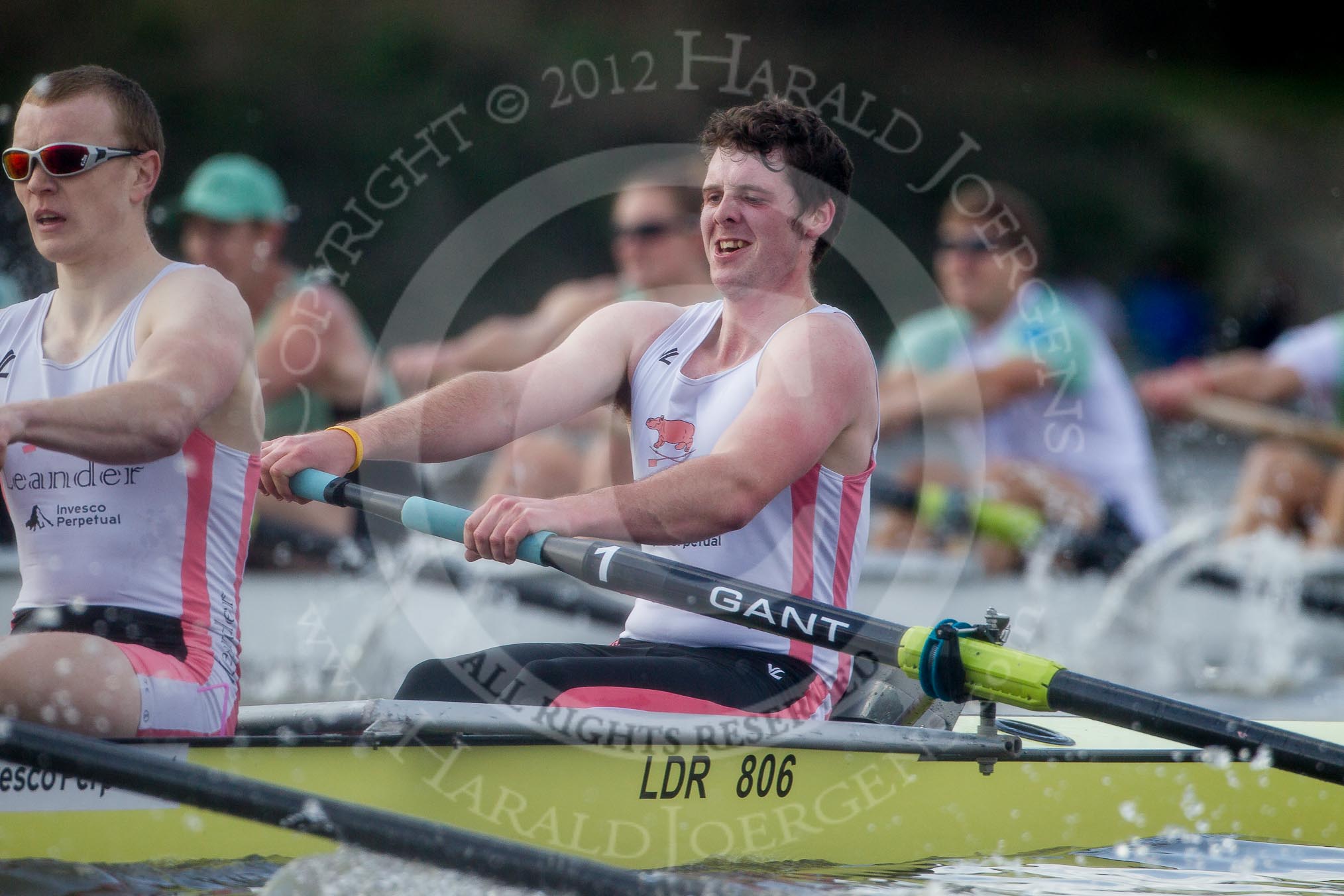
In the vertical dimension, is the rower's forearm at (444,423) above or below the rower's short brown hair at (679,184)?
below

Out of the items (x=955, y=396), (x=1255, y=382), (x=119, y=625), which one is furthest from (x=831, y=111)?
(x=119, y=625)

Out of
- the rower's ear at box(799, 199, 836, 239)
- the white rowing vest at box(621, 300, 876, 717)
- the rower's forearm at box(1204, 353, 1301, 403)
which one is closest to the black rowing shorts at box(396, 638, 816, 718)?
the white rowing vest at box(621, 300, 876, 717)

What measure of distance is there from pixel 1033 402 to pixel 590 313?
2.15 metres

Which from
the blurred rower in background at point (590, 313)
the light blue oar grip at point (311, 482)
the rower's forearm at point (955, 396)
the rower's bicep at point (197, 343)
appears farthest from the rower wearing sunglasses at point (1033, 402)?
the rower's bicep at point (197, 343)

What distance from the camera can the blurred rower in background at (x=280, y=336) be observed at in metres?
5.27

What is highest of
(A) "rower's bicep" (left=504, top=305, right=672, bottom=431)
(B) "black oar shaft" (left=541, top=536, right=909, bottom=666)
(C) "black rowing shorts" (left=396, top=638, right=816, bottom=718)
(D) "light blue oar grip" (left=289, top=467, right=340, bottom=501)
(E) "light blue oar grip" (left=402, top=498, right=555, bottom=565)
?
(A) "rower's bicep" (left=504, top=305, right=672, bottom=431)

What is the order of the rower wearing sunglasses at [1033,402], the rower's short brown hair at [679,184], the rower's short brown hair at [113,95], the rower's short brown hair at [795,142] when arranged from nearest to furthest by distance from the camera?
1. the rower's short brown hair at [113,95]
2. the rower's short brown hair at [795,142]
3. the rower's short brown hair at [679,184]
4. the rower wearing sunglasses at [1033,402]

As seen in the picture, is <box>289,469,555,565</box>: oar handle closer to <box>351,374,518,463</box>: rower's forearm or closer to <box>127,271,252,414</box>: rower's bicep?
<box>351,374,518,463</box>: rower's forearm

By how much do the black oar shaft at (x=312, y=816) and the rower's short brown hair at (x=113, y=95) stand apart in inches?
38.6

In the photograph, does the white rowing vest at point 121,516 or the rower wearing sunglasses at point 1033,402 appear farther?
the rower wearing sunglasses at point 1033,402

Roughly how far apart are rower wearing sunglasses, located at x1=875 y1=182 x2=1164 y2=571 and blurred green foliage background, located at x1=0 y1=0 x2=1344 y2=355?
3.50 m

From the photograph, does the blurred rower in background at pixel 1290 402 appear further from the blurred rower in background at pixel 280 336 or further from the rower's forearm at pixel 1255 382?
the blurred rower in background at pixel 280 336

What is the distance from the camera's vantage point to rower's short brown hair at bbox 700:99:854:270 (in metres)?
2.66

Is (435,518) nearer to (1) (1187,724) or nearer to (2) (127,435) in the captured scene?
(2) (127,435)
